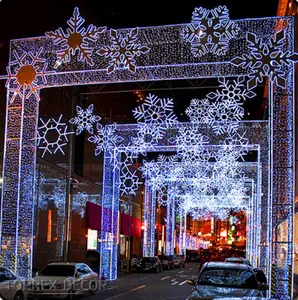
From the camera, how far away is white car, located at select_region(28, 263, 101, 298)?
18156 millimetres

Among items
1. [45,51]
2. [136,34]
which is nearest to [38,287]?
[45,51]

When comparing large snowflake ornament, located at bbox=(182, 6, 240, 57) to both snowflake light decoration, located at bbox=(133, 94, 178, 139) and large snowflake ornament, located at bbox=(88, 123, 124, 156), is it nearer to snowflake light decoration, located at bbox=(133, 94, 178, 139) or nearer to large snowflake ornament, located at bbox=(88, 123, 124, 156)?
snowflake light decoration, located at bbox=(133, 94, 178, 139)

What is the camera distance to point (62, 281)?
18.7 metres

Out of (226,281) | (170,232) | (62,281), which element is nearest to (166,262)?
(170,232)

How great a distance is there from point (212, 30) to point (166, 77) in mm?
2058

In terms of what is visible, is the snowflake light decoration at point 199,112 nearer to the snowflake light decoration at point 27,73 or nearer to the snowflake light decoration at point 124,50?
the snowflake light decoration at point 124,50

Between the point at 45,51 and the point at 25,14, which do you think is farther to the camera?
the point at 25,14

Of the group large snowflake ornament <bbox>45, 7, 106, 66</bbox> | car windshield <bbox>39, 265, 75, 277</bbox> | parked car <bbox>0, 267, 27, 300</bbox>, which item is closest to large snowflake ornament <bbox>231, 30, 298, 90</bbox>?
large snowflake ornament <bbox>45, 7, 106, 66</bbox>

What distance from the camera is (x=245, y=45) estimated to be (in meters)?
14.4

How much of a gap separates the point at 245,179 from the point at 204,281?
78.3ft

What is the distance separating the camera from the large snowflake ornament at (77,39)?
587 inches

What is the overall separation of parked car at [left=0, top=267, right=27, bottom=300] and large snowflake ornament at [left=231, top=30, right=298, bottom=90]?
320 inches

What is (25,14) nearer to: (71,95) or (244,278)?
(71,95)

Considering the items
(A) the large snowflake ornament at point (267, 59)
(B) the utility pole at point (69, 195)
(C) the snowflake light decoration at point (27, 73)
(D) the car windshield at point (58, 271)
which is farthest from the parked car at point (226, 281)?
(B) the utility pole at point (69, 195)
